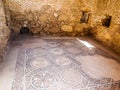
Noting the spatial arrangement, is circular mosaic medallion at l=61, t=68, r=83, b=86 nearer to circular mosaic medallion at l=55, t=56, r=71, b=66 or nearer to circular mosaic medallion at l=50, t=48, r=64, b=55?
circular mosaic medallion at l=55, t=56, r=71, b=66

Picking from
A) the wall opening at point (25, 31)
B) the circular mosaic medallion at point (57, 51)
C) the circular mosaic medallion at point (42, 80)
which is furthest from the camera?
the wall opening at point (25, 31)

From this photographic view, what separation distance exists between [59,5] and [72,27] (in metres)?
0.85

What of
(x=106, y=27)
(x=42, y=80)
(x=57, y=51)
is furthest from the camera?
(x=106, y=27)

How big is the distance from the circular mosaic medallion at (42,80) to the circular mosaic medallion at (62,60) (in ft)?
1.61

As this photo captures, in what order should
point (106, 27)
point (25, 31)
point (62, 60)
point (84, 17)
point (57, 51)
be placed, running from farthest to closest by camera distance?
point (84, 17) < point (25, 31) < point (106, 27) < point (57, 51) < point (62, 60)

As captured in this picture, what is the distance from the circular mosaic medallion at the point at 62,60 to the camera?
3.20 m

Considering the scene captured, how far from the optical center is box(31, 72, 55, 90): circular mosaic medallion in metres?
2.46

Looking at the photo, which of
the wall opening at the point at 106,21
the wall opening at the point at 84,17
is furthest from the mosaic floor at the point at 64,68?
the wall opening at the point at 84,17

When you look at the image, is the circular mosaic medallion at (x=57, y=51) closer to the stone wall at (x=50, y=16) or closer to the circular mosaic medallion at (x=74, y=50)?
the circular mosaic medallion at (x=74, y=50)

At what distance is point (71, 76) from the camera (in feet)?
9.09

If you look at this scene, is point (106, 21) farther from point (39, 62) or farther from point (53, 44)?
point (39, 62)

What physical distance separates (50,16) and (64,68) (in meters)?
2.10

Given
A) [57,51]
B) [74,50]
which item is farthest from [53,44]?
[74,50]

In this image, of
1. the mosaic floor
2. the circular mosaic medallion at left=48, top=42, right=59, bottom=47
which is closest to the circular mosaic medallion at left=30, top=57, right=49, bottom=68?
the mosaic floor
